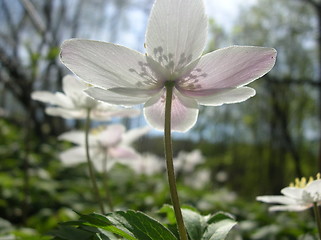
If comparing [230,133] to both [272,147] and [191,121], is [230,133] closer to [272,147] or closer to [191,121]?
[272,147]

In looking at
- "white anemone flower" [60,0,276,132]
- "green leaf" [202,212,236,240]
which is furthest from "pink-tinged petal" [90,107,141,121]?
"green leaf" [202,212,236,240]

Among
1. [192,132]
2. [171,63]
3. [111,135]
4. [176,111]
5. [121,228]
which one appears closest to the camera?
[121,228]

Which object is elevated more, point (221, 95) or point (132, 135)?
point (221, 95)

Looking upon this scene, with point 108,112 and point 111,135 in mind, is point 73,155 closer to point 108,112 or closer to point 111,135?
point 111,135

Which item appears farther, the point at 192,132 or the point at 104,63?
the point at 192,132

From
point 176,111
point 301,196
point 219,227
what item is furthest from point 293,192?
point 176,111

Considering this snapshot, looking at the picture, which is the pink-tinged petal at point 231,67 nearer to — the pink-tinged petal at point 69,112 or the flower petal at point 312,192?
the flower petal at point 312,192

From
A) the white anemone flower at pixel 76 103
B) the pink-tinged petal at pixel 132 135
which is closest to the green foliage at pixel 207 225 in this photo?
the white anemone flower at pixel 76 103
